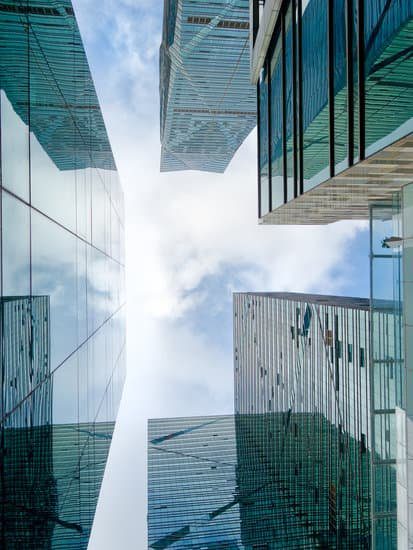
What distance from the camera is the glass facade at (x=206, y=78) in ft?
152

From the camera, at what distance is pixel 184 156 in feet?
326

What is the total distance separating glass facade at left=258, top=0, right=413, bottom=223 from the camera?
10.4 metres

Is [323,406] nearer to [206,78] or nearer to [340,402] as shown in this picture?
[340,402]

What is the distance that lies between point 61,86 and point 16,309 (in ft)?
24.0

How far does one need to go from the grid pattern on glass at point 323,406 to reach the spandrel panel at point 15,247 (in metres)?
36.4

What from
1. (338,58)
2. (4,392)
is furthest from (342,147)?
(4,392)

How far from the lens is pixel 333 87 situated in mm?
14430

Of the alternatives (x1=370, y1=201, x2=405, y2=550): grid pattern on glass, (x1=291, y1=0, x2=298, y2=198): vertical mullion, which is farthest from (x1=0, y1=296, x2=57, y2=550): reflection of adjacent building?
(x1=291, y1=0, x2=298, y2=198): vertical mullion

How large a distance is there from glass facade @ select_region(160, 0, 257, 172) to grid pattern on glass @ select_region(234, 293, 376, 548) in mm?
27455

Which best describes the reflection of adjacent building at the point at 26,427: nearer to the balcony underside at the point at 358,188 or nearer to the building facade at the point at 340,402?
the balcony underside at the point at 358,188

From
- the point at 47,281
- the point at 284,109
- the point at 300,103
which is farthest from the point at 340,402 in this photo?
the point at 47,281

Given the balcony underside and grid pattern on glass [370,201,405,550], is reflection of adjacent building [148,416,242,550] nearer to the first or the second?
grid pattern on glass [370,201,405,550]

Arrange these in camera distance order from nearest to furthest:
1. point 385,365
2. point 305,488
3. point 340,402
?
1. point 385,365
2. point 340,402
3. point 305,488

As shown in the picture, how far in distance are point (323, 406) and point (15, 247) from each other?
Answer: 48.9 meters
